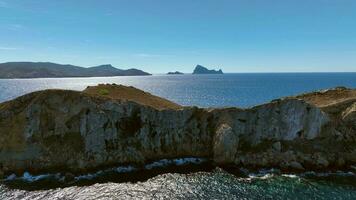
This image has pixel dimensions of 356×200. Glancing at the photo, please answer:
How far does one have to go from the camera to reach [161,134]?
6094 cm

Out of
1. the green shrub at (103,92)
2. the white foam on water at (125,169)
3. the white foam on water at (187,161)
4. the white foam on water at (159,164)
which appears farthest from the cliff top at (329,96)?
the green shrub at (103,92)

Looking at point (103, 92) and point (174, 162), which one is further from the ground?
point (103, 92)

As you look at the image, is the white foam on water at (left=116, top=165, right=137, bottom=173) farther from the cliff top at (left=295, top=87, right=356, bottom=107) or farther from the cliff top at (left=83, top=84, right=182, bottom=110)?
the cliff top at (left=295, top=87, right=356, bottom=107)

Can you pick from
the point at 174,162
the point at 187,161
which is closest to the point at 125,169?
the point at 174,162

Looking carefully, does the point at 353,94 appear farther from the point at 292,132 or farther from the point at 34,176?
the point at 34,176

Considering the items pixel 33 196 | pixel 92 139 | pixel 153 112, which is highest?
pixel 153 112

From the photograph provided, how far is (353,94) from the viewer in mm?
70625

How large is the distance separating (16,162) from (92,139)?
13661mm

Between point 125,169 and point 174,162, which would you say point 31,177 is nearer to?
point 125,169

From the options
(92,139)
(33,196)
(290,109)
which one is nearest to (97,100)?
(92,139)

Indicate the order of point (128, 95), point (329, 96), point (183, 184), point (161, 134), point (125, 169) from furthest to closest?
point (329, 96) < point (128, 95) < point (161, 134) < point (125, 169) < point (183, 184)

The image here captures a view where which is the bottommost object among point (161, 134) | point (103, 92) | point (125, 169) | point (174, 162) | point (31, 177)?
point (31, 177)

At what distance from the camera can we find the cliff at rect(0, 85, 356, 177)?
56344 millimetres

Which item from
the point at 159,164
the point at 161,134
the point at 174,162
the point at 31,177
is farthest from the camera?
the point at 161,134
